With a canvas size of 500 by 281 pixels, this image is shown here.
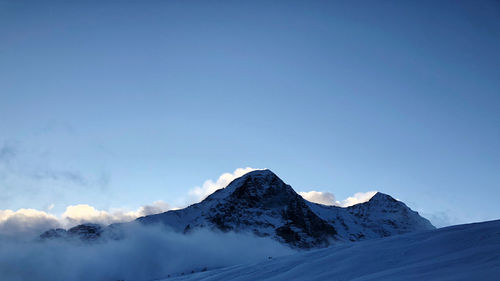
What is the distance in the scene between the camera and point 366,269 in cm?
772

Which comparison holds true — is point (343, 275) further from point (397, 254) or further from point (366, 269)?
point (397, 254)

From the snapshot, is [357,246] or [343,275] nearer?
[343,275]

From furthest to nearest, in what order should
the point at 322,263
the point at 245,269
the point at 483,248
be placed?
the point at 245,269
the point at 322,263
the point at 483,248

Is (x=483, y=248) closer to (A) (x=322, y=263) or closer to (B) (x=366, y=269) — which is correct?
(B) (x=366, y=269)

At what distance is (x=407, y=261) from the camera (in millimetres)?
7574

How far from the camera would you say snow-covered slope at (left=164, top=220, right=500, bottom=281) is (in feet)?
20.6

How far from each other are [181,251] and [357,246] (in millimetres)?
201484

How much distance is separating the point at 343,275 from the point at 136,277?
18678 centimetres

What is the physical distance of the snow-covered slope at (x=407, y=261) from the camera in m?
6.28

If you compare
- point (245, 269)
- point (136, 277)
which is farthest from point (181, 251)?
point (245, 269)

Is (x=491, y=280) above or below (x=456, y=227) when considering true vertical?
below

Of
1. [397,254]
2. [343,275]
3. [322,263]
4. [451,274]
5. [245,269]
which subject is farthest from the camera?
[245,269]

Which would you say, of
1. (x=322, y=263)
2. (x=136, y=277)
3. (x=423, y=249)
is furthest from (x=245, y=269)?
(x=136, y=277)

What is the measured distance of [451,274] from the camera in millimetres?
5977
